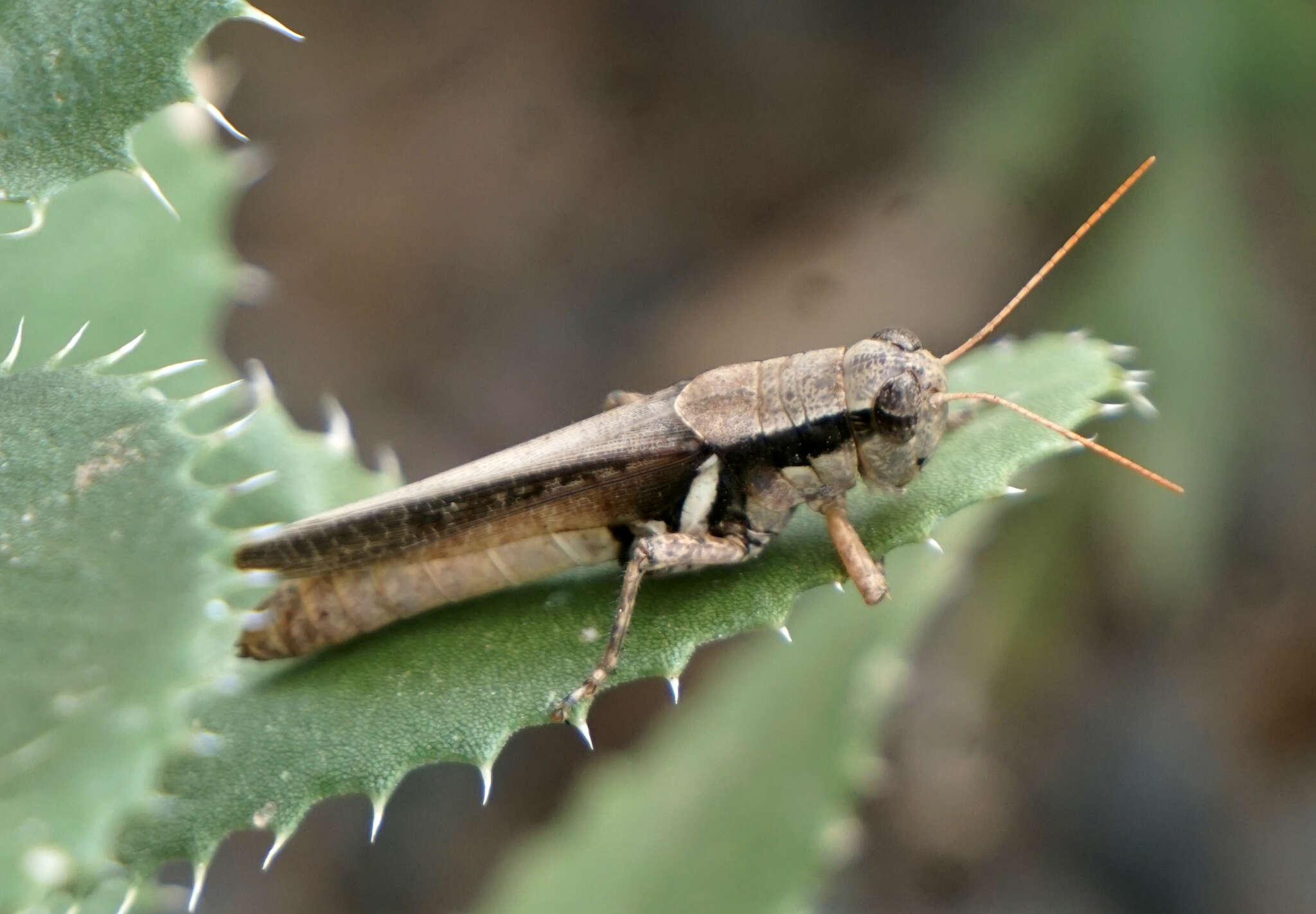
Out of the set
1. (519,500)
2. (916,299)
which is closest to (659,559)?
(519,500)

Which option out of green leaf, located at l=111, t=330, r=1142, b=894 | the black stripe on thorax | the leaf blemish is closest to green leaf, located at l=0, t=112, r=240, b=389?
green leaf, located at l=111, t=330, r=1142, b=894

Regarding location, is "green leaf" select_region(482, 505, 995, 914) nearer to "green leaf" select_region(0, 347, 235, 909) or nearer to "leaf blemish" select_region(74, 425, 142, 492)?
"green leaf" select_region(0, 347, 235, 909)

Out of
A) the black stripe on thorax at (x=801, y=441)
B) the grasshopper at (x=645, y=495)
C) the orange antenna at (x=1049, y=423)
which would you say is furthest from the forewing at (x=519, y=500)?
the orange antenna at (x=1049, y=423)

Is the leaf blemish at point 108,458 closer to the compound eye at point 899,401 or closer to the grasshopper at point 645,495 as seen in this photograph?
the grasshopper at point 645,495

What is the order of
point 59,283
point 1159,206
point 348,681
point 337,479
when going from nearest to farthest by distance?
point 348,681, point 59,283, point 337,479, point 1159,206

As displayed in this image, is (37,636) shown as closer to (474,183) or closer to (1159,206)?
(1159,206)

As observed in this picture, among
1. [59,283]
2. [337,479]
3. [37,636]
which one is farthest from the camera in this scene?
[337,479]

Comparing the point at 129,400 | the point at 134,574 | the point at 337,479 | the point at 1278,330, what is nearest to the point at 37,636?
the point at 134,574

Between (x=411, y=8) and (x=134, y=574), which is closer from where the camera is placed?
(x=134, y=574)
